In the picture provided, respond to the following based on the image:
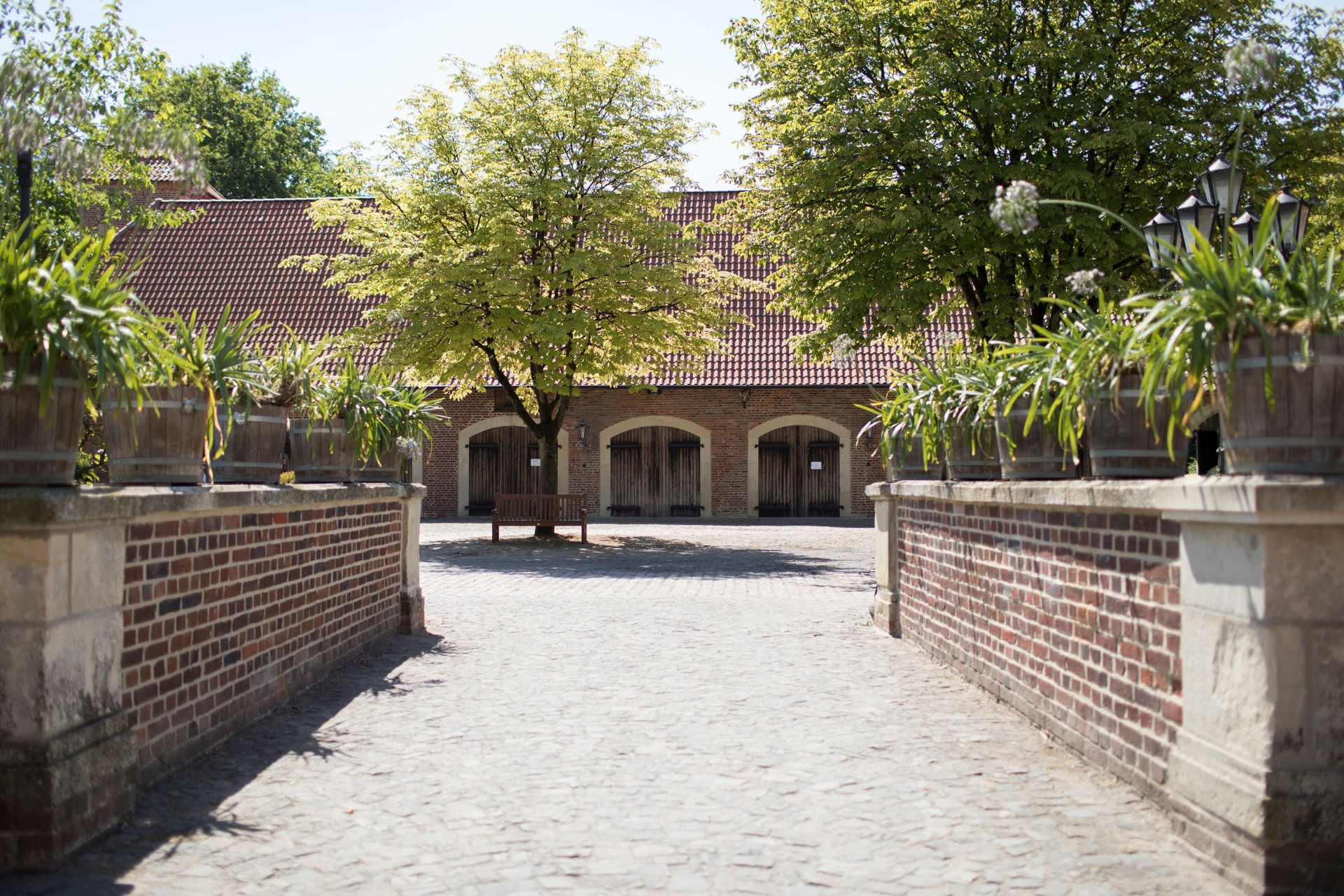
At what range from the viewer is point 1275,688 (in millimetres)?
3125

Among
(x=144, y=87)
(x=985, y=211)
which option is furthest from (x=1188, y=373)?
(x=144, y=87)

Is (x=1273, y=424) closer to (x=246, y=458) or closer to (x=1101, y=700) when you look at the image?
(x=1101, y=700)

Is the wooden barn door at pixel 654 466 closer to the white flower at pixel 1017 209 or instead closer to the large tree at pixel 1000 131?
the large tree at pixel 1000 131

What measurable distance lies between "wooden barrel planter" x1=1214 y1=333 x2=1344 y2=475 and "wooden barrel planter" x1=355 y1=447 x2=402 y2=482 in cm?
565

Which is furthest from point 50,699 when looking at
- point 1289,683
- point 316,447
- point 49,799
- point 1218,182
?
point 1218,182

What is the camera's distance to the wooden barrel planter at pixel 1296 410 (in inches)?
125

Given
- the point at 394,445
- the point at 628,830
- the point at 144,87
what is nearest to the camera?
the point at 628,830

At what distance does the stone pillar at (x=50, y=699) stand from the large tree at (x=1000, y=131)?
1178 cm

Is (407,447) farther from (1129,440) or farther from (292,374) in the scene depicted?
(1129,440)

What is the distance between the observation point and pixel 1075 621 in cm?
460

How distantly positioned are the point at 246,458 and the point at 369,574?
1.75 meters

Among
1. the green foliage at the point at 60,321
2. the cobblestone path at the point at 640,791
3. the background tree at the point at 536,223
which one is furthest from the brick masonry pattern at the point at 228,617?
the background tree at the point at 536,223

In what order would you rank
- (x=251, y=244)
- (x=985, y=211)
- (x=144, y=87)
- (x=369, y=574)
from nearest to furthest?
(x=369, y=574), (x=985, y=211), (x=144, y=87), (x=251, y=244)

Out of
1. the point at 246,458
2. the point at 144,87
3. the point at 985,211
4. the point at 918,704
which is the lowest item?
the point at 918,704
